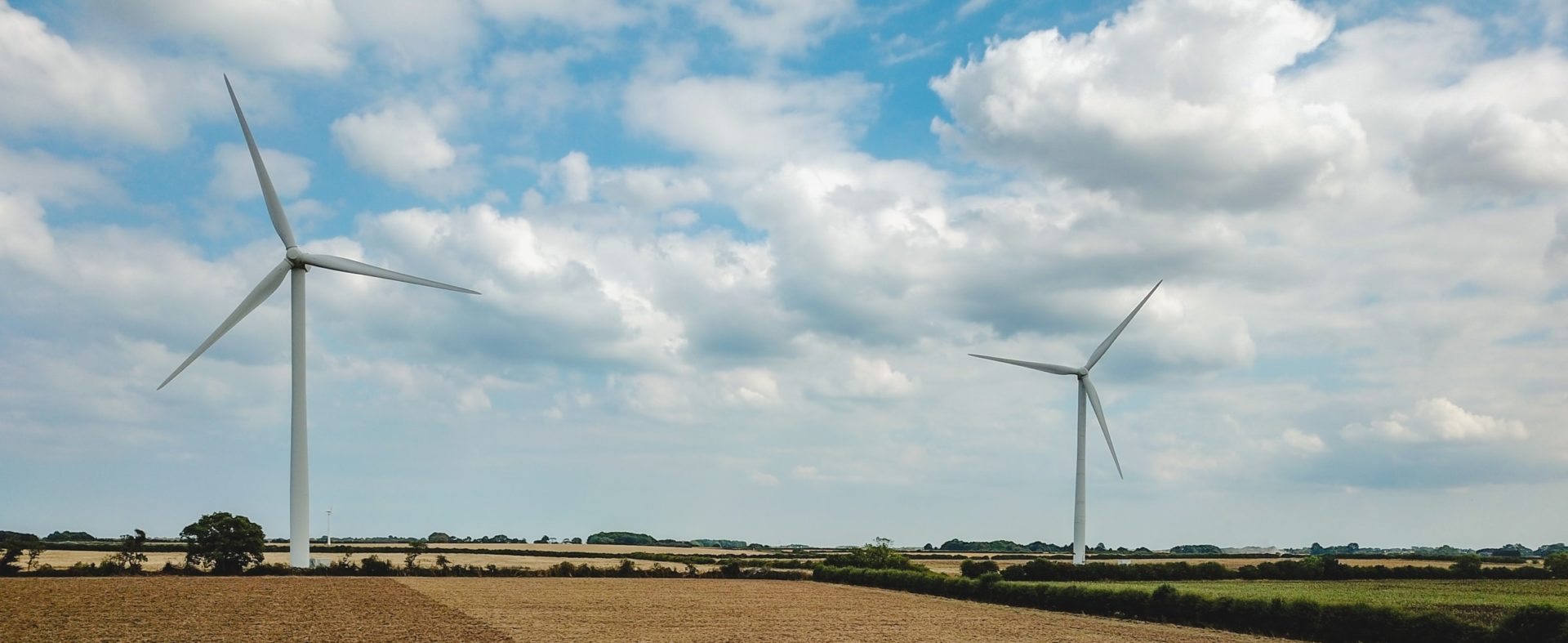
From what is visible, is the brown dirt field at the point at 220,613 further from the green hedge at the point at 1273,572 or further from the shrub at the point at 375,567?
the green hedge at the point at 1273,572

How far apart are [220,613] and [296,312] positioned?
31561mm

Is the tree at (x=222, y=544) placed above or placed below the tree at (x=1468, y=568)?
above

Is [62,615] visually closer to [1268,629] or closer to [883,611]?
[883,611]

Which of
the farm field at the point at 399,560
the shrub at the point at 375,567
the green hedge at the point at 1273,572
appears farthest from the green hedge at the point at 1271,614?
the farm field at the point at 399,560

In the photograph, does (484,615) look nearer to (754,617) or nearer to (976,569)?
(754,617)

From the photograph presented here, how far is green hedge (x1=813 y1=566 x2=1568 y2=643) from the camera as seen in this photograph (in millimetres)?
38250

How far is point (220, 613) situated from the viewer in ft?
159

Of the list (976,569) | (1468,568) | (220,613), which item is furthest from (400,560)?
(1468,568)

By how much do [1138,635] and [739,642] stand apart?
1824 cm

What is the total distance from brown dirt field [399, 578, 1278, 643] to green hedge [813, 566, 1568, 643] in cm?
179

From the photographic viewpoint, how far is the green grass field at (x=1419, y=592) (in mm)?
49062

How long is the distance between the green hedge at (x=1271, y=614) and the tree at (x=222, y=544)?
5034 cm

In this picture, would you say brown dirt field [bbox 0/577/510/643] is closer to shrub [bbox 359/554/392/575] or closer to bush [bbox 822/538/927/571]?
shrub [bbox 359/554/392/575]

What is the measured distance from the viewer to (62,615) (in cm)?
4556
